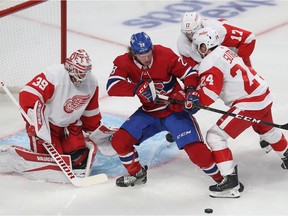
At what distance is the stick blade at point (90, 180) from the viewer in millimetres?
3691

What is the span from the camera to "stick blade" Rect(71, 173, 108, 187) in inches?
145

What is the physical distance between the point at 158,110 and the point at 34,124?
582 mm

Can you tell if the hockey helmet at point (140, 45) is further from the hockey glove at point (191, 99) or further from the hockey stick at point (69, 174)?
the hockey stick at point (69, 174)

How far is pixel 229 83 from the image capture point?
3549mm

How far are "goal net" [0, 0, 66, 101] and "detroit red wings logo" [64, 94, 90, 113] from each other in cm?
92

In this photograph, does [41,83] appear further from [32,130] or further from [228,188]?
[228,188]

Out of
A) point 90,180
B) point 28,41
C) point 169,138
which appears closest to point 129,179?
point 90,180

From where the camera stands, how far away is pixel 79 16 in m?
6.46

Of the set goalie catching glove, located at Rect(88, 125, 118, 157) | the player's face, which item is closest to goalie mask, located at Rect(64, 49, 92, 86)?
the player's face

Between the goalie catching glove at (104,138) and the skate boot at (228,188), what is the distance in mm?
624

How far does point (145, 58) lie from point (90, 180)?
2.10 feet

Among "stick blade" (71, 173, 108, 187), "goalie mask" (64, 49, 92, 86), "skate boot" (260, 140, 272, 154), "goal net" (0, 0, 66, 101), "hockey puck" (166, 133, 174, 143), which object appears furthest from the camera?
"goal net" (0, 0, 66, 101)

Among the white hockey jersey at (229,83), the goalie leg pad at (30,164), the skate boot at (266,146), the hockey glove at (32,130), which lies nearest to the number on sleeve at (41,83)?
the hockey glove at (32,130)

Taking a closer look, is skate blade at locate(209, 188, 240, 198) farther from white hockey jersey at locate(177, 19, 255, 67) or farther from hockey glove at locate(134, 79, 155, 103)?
white hockey jersey at locate(177, 19, 255, 67)
